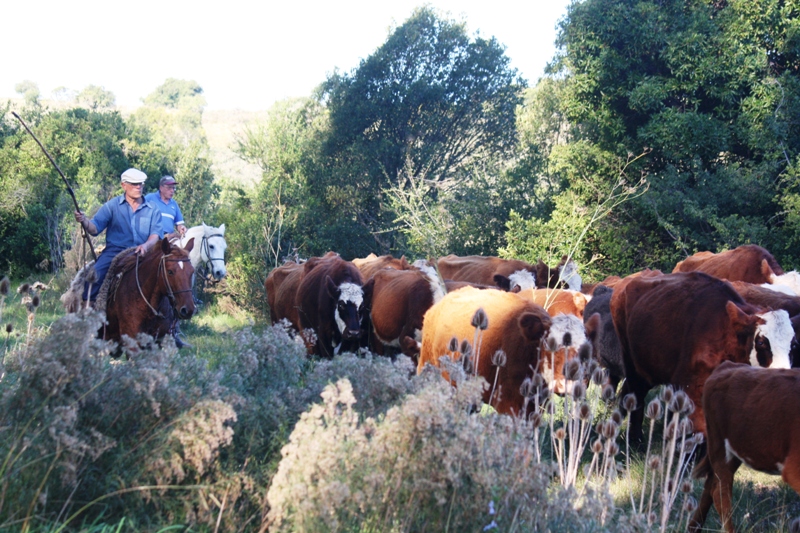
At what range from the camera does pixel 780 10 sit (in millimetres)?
18297

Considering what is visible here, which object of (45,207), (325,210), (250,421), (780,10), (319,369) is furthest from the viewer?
(325,210)

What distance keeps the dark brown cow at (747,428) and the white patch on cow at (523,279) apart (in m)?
6.62

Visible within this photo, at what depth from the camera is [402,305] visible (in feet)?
35.6

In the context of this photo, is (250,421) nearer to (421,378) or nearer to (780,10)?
(421,378)

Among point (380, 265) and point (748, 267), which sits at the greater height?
point (748, 267)

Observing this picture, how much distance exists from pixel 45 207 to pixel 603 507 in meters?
26.8

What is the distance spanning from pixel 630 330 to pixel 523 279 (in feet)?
12.4

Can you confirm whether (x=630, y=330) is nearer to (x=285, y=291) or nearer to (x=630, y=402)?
(x=630, y=402)

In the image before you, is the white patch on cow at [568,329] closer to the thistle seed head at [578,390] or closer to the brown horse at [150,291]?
the thistle seed head at [578,390]

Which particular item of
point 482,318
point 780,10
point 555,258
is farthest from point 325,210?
point 482,318

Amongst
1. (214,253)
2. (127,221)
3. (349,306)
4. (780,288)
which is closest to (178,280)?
(127,221)

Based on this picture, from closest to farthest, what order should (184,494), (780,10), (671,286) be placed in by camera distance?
(184,494), (671,286), (780,10)

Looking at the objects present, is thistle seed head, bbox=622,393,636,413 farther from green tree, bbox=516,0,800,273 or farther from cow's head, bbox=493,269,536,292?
green tree, bbox=516,0,800,273

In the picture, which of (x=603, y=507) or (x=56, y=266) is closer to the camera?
(x=603, y=507)
